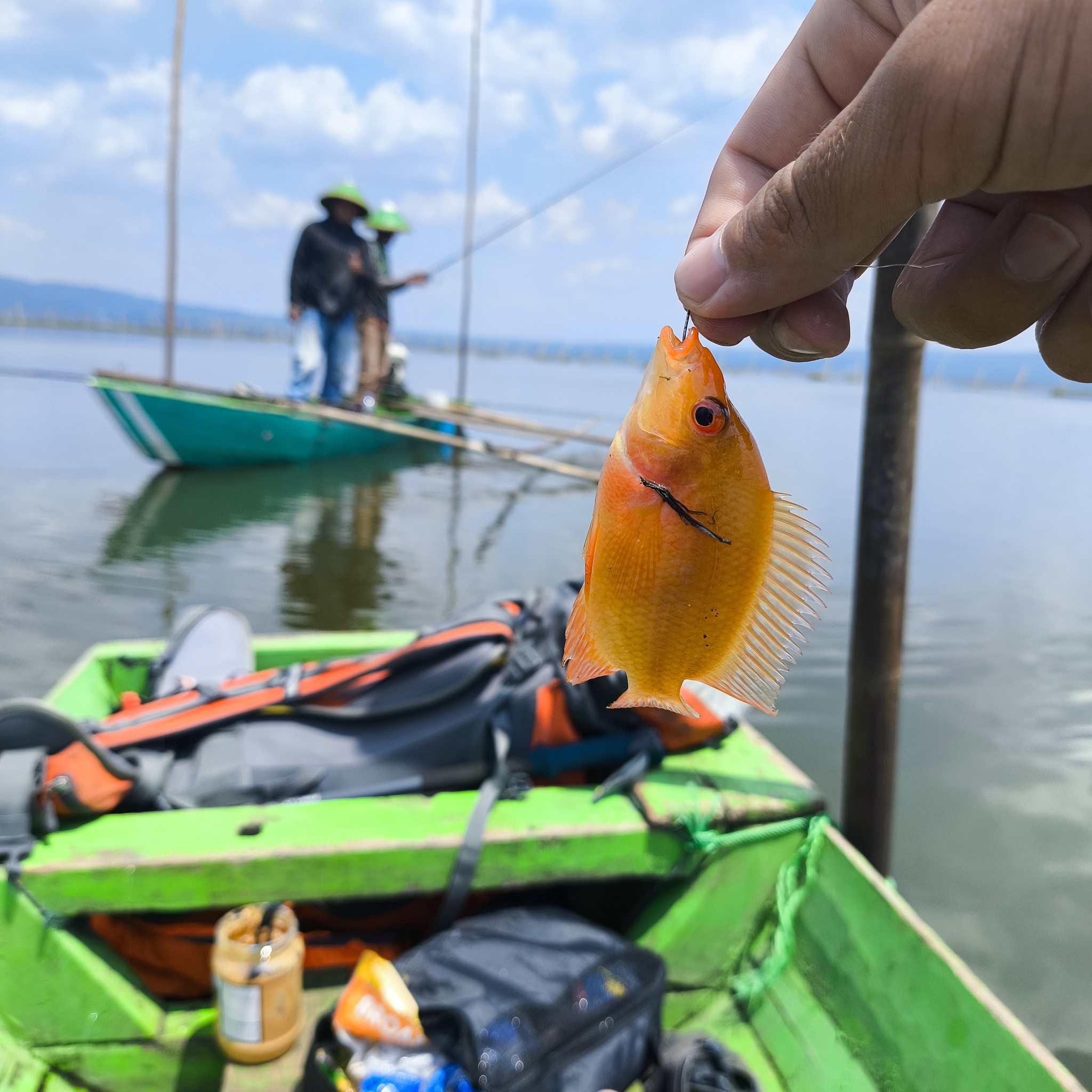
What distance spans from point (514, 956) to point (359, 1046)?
0.46 metres

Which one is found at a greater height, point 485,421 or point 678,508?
point 485,421

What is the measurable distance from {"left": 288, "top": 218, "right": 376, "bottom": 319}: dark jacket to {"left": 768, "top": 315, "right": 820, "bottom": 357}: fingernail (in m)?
11.7

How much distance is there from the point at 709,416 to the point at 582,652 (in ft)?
1.20

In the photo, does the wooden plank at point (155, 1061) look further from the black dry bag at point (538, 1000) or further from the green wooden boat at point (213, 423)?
the green wooden boat at point (213, 423)

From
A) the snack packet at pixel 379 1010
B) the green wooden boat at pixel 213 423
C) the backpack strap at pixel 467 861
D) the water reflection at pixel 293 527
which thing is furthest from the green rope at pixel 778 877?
the green wooden boat at pixel 213 423

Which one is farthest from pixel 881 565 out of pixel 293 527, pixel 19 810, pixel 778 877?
pixel 293 527

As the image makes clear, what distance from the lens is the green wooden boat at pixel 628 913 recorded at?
2.23 meters

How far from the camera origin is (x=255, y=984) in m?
2.28

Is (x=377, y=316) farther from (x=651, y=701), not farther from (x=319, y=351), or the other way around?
(x=651, y=701)

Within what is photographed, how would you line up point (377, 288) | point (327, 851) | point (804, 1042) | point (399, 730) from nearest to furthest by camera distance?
point (327, 851), point (804, 1042), point (399, 730), point (377, 288)

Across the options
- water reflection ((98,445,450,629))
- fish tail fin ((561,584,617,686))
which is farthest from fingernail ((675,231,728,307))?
water reflection ((98,445,450,629))

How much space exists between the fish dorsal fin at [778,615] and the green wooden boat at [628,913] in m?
1.45

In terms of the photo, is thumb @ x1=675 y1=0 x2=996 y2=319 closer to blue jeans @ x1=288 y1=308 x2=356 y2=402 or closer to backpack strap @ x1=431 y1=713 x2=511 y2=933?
backpack strap @ x1=431 y1=713 x2=511 y2=933

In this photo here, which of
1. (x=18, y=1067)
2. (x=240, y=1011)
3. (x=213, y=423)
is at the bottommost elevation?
(x=18, y=1067)
